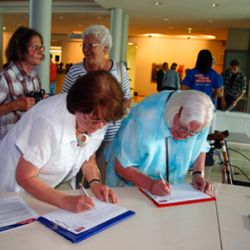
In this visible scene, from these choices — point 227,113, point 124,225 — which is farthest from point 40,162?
point 227,113

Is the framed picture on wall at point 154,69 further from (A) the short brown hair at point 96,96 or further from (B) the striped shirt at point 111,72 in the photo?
(A) the short brown hair at point 96,96

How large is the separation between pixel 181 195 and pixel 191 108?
403mm

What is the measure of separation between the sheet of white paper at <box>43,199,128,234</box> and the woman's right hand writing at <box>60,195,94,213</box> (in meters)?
0.02

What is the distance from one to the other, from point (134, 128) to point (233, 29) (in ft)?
33.2

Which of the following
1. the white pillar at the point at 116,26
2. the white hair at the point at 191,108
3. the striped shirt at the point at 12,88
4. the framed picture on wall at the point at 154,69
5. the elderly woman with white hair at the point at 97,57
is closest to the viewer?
the white hair at the point at 191,108

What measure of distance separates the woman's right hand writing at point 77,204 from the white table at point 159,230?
8 cm

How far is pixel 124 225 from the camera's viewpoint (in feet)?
3.99

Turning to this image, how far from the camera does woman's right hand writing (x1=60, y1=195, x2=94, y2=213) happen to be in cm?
123

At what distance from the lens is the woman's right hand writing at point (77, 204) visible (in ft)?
4.05

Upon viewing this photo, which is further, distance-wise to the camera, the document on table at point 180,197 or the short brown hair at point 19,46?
the short brown hair at point 19,46

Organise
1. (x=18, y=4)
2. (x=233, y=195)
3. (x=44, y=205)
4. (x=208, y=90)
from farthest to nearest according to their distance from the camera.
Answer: (x=18, y=4)
(x=208, y=90)
(x=233, y=195)
(x=44, y=205)

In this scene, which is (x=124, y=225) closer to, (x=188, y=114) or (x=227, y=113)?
(x=188, y=114)

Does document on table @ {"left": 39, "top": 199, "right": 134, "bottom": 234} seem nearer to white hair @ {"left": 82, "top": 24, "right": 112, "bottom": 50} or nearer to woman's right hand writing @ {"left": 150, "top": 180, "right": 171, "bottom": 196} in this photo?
woman's right hand writing @ {"left": 150, "top": 180, "right": 171, "bottom": 196}

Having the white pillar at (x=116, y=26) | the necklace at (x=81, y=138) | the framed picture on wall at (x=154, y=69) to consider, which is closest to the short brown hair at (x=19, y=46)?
the necklace at (x=81, y=138)
